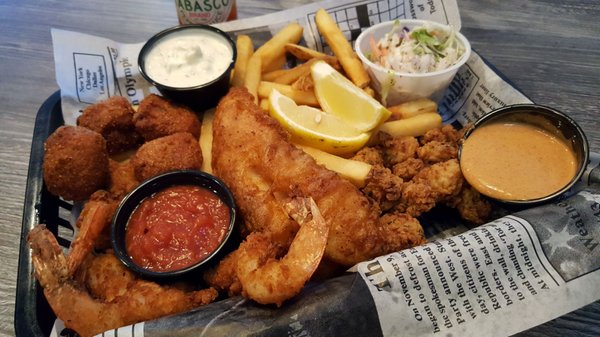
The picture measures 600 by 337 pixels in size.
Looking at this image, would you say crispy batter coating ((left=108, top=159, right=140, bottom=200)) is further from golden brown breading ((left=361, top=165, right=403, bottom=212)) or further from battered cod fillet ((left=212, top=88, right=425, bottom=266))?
golden brown breading ((left=361, top=165, right=403, bottom=212))

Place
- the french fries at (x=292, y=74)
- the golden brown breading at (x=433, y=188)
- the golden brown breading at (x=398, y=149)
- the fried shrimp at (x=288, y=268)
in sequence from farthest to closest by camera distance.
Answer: the french fries at (x=292, y=74) < the golden brown breading at (x=398, y=149) < the golden brown breading at (x=433, y=188) < the fried shrimp at (x=288, y=268)

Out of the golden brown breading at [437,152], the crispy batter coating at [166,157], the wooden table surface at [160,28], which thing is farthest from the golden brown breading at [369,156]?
the wooden table surface at [160,28]

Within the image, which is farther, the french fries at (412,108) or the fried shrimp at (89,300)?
the french fries at (412,108)

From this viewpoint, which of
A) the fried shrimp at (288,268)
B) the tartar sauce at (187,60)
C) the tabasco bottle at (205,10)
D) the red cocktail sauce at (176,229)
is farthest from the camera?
the tabasco bottle at (205,10)

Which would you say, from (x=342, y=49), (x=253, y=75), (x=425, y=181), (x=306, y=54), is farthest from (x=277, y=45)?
(x=425, y=181)

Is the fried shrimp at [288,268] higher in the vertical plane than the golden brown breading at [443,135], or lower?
higher

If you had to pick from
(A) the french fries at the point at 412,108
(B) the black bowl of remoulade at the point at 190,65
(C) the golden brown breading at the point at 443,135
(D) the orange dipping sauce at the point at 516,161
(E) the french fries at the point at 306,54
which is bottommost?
(C) the golden brown breading at the point at 443,135

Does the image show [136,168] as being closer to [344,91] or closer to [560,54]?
[344,91]

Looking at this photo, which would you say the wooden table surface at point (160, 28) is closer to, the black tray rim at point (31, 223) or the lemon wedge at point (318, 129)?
the black tray rim at point (31, 223)
